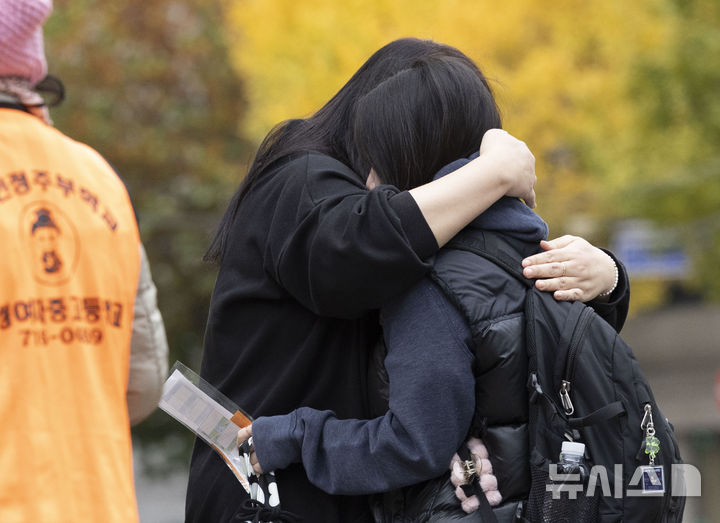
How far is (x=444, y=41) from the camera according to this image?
1330cm

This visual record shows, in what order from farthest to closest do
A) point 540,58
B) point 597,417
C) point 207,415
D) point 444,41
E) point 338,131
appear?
1. point 540,58
2. point 444,41
3. point 338,131
4. point 207,415
5. point 597,417

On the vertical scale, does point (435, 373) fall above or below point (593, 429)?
above

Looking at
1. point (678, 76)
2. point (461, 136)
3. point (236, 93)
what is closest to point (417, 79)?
point (461, 136)

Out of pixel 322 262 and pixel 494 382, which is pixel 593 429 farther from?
pixel 322 262

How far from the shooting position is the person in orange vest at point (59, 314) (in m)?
2.00

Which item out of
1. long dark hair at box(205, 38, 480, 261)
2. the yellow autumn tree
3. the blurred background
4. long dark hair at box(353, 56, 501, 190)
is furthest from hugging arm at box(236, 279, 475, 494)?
the yellow autumn tree

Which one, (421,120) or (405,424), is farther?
(421,120)

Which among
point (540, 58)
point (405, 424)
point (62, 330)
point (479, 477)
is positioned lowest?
point (540, 58)

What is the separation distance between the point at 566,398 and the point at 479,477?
0.85ft

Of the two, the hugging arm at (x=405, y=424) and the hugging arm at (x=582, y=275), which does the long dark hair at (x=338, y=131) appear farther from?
the hugging arm at (x=405, y=424)

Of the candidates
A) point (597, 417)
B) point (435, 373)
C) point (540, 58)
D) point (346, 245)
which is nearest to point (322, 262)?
point (346, 245)

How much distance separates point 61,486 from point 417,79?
1.27 m

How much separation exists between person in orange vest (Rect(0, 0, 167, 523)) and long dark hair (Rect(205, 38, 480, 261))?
592mm

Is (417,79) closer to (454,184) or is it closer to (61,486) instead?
(454,184)
